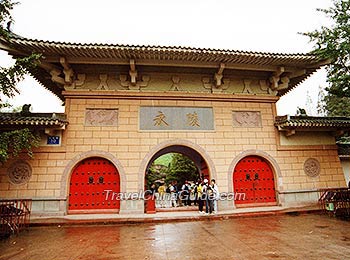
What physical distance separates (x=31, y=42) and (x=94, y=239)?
19.0 ft

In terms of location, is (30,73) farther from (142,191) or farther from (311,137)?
(311,137)

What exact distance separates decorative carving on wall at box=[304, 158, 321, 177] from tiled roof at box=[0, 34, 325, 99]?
341 cm

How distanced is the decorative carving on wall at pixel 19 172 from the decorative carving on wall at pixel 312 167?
9.34 m

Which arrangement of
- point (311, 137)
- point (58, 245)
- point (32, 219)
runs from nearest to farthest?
point (58, 245), point (32, 219), point (311, 137)

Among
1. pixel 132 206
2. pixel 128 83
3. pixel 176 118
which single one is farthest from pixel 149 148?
pixel 128 83

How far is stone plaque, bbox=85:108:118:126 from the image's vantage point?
834cm

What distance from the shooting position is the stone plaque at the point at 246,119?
902 centimetres

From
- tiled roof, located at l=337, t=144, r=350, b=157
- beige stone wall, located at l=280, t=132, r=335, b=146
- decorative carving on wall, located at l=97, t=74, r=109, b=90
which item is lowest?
tiled roof, located at l=337, t=144, r=350, b=157

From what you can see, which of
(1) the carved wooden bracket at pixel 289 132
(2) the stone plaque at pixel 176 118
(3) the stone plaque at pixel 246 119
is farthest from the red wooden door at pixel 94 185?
(1) the carved wooden bracket at pixel 289 132

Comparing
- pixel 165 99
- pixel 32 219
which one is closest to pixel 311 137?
pixel 165 99

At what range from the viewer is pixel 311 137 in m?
9.27

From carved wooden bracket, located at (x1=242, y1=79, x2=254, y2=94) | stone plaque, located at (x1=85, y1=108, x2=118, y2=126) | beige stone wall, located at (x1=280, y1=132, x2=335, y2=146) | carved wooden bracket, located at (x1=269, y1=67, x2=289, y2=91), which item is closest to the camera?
stone plaque, located at (x1=85, y1=108, x2=118, y2=126)

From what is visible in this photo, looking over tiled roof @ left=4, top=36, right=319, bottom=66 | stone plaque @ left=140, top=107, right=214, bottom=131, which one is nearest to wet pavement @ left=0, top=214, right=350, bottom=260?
stone plaque @ left=140, top=107, right=214, bottom=131

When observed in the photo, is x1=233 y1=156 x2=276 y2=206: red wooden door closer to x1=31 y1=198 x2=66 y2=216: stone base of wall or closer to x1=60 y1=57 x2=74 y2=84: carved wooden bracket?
x1=31 y1=198 x2=66 y2=216: stone base of wall
